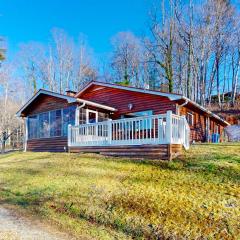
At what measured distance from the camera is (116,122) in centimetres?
1122

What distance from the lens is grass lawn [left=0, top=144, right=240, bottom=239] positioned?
16.3 ft

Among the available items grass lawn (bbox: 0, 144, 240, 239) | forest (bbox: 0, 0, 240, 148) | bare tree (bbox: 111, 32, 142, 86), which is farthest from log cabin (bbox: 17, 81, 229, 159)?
bare tree (bbox: 111, 32, 142, 86)

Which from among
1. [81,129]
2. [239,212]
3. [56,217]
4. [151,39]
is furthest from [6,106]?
[239,212]

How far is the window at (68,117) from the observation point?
1513 centimetres

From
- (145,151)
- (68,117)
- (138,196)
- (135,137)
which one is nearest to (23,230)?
(138,196)

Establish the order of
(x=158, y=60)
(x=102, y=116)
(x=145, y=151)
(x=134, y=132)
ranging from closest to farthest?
1. (x=145, y=151)
2. (x=134, y=132)
3. (x=102, y=116)
4. (x=158, y=60)

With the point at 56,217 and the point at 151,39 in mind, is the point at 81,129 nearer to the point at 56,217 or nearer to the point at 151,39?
the point at 56,217

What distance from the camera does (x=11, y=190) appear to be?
25.7 ft

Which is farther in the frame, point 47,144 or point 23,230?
point 47,144

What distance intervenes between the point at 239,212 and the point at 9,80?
33035 mm

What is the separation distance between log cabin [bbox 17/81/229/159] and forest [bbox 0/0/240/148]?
28.0 feet

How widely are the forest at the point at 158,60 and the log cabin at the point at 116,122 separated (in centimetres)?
855

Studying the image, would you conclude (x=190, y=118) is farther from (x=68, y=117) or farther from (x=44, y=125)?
(x=44, y=125)

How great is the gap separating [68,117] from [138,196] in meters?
9.91
